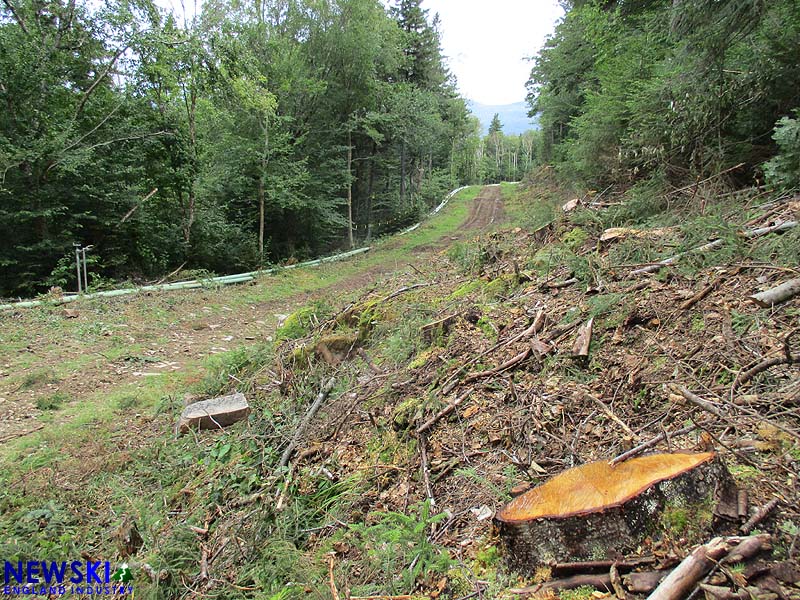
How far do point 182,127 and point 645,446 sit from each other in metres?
15.2

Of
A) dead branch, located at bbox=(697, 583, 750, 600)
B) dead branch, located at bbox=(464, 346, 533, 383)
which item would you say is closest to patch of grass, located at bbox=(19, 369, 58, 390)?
dead branch, located at bbox=(464, 346, 533, 383)

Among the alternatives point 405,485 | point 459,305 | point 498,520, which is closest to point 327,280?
point 459,305

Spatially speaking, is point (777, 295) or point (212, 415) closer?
→ point (777, 295)

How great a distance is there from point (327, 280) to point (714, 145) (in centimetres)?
1035

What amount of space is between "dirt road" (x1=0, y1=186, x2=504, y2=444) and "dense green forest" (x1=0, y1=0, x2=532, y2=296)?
107 inches

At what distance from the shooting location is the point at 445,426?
125 inches

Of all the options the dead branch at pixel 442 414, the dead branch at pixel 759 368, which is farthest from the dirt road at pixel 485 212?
the dead branch at pixel 759 368

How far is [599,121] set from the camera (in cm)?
974

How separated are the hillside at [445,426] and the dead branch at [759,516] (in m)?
0.02

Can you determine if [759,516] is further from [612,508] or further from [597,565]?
[597,565]

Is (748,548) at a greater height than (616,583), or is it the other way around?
(748,548)

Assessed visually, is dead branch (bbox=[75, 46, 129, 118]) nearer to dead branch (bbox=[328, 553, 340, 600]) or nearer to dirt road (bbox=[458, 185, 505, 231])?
dead branch (bbox=[328, 553, 340, 600])

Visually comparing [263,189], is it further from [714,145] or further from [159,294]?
[714,145]

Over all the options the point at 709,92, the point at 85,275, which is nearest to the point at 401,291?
the point at 709,92
